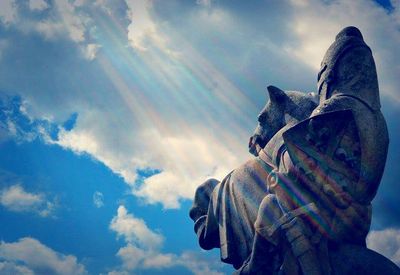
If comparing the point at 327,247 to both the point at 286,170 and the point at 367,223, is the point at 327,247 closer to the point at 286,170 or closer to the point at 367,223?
the point at 367,223

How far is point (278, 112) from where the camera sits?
8086 mm

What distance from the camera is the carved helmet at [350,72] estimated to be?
261 inches

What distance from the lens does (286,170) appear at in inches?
262

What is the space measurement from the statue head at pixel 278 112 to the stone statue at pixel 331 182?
728 millimetres

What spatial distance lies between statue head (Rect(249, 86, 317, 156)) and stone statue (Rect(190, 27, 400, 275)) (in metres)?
0.73

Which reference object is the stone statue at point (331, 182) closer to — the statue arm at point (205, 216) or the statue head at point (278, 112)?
the statue head at point (278, 112)

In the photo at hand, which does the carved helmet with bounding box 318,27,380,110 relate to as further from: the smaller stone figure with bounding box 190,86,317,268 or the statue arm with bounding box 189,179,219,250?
the statue arm with bounding box 189,179,219,250

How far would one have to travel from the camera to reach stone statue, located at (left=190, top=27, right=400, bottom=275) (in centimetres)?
604

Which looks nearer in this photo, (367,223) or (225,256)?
(367,223)

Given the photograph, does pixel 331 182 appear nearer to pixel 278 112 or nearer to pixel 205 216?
pixel 278 112

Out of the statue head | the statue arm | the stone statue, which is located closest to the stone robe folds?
the statue arm

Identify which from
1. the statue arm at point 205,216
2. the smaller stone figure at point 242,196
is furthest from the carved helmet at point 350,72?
the statue arm at point 205,216

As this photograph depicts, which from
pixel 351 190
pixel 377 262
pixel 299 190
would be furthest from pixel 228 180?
pixel 377 262

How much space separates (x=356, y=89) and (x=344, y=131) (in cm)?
70
